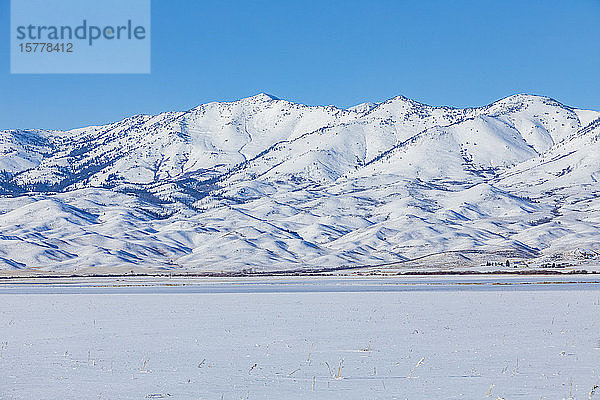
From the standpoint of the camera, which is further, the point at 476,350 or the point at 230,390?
the point at 476,350

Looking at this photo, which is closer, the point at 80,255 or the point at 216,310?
the point at 216,310

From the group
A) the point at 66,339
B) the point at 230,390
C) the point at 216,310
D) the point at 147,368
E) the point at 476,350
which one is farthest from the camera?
the point at 216,310

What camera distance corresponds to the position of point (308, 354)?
21.6 meters

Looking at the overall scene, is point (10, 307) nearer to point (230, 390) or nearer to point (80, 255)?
point (230, 390)

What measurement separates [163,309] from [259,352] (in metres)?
18.8

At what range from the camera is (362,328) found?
2812 centimetres

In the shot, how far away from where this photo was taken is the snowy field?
1645 cm

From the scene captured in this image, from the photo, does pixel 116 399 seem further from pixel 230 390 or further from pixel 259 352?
pixel 259 352

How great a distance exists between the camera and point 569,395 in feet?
50.4

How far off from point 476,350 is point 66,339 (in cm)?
1265

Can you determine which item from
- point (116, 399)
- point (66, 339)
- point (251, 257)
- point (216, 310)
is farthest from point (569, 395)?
point (251, 257)

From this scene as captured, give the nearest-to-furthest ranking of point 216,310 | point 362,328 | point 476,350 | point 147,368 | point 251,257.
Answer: point 147,368 < point 476,350 < point 362,328 < point 216,310 < point 251,257

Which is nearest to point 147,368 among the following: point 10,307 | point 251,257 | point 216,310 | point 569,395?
point 569,395

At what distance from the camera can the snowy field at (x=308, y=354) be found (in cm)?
1645
